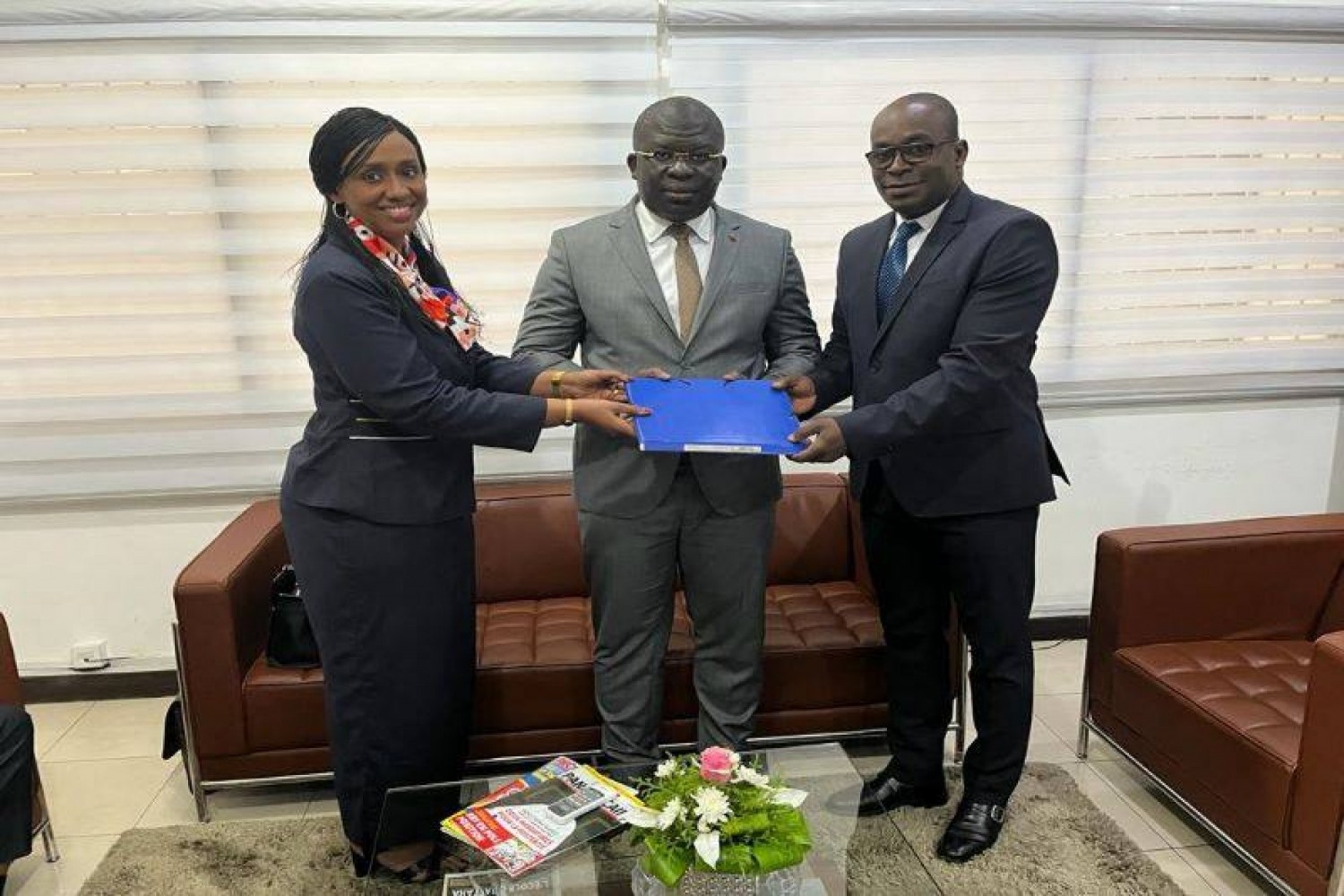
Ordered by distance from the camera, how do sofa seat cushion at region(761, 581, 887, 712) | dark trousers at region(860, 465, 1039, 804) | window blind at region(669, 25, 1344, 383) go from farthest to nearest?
window blind at region(669, 25, 1344, 383), sofa seat cushion at region(761, 581, 887, 712), dark trousers at region(860, 465, 1039, 804)

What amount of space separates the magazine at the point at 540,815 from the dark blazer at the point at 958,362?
34.4 inches

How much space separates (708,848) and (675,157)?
1333 millimetres

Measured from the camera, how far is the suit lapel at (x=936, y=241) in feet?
7.25

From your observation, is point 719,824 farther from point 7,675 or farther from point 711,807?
point 7,675

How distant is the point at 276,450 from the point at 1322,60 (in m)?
3.58

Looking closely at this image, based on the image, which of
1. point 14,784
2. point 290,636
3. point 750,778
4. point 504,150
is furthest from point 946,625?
point 14,784

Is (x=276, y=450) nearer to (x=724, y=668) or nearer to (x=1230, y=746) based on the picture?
(x=724, y=668)

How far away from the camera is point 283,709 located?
257 cm

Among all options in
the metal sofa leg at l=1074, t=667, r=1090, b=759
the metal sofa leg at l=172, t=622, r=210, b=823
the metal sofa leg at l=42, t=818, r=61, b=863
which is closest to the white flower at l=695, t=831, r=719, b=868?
the metal sofa leg at l=172, t=622, r=210, b=823

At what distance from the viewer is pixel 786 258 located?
91.5 inches

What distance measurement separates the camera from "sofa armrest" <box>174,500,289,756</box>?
2.46m

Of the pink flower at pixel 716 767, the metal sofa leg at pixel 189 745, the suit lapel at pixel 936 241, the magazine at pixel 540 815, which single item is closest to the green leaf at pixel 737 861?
the pink flower at pixel 716 767

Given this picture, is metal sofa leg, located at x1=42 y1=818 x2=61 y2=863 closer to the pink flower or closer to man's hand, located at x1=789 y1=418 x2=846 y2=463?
the pink flower

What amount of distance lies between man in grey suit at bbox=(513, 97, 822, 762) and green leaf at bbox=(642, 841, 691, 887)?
2.63 ft
